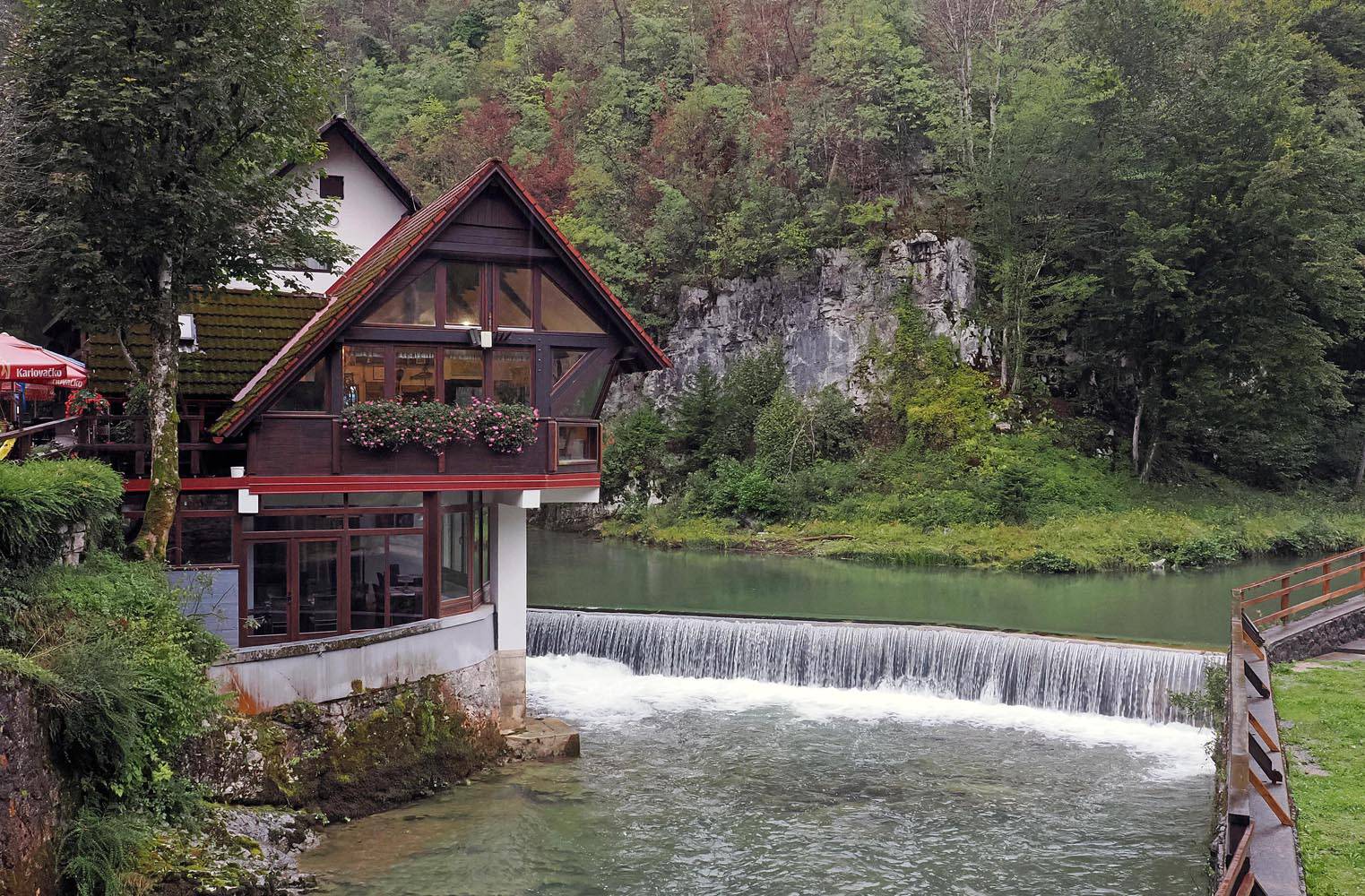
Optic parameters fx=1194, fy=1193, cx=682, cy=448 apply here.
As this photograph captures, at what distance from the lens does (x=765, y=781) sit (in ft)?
55.6

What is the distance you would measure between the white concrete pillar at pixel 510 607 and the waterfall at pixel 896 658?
20.6ft

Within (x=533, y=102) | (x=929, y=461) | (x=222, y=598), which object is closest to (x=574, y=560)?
(x=929, y=461)

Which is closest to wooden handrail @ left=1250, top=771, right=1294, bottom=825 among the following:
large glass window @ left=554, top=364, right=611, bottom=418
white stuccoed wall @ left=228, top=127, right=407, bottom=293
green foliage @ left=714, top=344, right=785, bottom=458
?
large glass window @ left=554, top=364, right=611, bottom=418

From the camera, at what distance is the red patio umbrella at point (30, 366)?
15.1 m

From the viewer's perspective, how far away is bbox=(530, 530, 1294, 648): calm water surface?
89.5 ft

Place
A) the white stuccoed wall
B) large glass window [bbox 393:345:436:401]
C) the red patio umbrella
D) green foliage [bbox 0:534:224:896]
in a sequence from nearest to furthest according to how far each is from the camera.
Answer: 1. green foliage [bbox 0:534:224:896]
2. the red patio umbrella
3. large glass window [bbox 393:345:436:401]
4. the white stuccoed wall

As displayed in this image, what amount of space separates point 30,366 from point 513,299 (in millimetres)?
6317

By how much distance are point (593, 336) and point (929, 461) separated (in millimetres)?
26508

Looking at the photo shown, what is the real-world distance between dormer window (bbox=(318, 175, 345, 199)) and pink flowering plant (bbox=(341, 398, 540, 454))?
22.5 feet

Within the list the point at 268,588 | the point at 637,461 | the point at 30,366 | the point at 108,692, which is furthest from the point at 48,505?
the point at 637,461

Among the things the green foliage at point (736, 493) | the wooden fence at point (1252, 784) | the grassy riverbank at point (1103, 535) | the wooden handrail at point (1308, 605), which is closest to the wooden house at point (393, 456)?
the wooden fence at point (1252, 784)

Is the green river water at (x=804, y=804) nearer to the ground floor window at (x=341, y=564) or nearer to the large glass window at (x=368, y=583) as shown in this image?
the large glass window at (x=368, y=583)

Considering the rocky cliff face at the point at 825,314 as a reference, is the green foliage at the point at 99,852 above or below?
below

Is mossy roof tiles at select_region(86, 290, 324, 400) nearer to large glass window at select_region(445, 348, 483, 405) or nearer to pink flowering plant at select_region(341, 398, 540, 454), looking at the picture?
pink flowering plant at select_region(341, 398, 540, 454)
